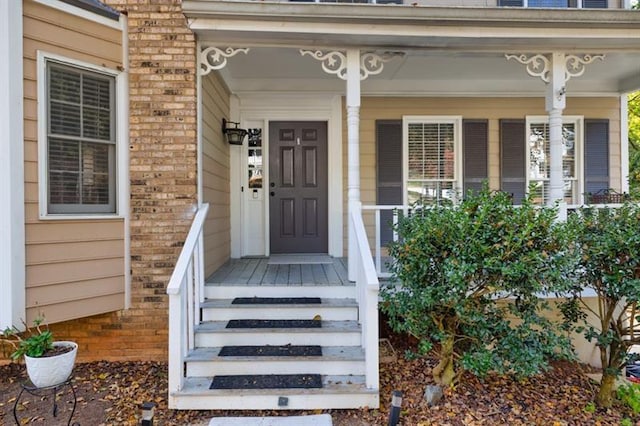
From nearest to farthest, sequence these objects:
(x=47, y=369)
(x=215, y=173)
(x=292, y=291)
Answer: (x=47, y=369) → (x=292, y=291) → (x=215, y=173)

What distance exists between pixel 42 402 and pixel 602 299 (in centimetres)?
460

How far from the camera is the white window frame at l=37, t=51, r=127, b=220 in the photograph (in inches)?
123

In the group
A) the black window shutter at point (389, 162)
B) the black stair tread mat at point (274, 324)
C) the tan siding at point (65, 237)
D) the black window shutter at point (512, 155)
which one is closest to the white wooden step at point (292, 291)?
the black stair tread mat at point (274, 324)

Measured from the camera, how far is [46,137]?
10.4 ft

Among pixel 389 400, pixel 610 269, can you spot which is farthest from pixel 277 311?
pixel 610 269

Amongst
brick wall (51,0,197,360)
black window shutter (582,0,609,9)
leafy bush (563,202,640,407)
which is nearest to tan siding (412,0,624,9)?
black window shutter (582,0,609,9)

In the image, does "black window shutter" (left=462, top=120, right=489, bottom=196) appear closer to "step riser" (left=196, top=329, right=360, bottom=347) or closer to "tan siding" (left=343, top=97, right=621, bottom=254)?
"tan siding" (left=343, top=97, right=621, bottom=254)

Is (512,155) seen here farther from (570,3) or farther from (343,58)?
(343,58)

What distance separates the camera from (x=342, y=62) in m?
3.84

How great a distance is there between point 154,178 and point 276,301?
161 cm

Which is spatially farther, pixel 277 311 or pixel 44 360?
pixel 277 311

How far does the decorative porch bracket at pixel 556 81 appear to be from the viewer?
13.1 ft

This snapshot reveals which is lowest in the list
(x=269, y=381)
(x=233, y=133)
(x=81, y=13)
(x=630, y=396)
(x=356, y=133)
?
(x=630, y=396)

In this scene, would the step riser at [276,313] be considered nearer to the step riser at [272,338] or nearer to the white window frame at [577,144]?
the step riser at [272,338]
